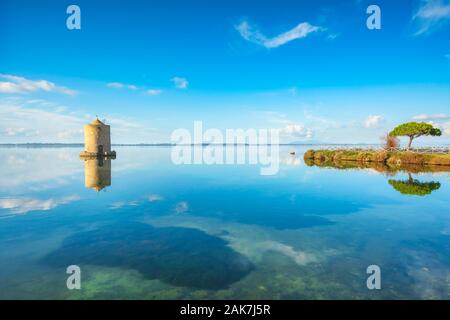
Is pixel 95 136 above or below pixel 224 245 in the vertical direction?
above

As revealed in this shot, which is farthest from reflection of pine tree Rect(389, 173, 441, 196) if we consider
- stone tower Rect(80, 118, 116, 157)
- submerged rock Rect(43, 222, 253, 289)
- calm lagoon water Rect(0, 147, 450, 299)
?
stone tower Rect(80, 118, 116, 157)

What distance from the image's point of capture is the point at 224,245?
9992mm

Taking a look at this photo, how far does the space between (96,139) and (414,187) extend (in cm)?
4752

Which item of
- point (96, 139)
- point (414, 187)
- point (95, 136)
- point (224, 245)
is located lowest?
point (224, 245)

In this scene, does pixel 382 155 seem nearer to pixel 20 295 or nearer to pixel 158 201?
pixel 158 201

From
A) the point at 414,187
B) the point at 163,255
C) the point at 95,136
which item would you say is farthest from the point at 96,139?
the point at 414,187

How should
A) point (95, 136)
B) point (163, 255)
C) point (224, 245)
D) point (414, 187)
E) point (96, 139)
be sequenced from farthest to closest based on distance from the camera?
1. point (96, 139)
2. point (95, 136)
3. point (414, 187)
4. point (224, 245)
5. point (163, 255)

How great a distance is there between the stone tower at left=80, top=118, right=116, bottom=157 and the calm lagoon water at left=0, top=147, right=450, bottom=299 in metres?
31.4

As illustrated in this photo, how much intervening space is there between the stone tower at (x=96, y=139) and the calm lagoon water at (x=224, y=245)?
31.4m

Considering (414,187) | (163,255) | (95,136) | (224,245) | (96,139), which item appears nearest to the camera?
(163,255)

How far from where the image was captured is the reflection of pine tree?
67.2 feet

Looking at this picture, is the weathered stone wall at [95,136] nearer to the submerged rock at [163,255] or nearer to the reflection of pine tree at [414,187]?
the submerged rock at [163,255]

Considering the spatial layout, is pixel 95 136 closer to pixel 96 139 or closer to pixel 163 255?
pixel 96 139
